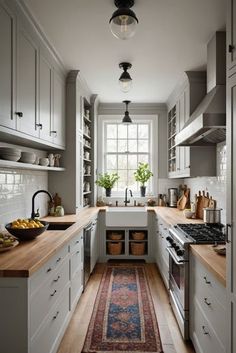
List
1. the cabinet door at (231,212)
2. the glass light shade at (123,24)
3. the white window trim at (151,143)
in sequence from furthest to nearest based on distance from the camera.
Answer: the white window trim at (151,143), the glass light shade at (123,24), the cabinet door at (231,212)

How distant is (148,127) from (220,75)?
9.38 ft

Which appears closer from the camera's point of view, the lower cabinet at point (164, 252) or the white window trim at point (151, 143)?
the lower cabinet at point (164, 252)

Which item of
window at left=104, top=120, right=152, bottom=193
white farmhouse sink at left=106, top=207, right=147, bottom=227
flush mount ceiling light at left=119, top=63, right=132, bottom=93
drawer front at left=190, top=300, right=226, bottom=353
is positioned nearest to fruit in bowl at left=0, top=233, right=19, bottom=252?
drawer front at left=190, top=300, right=226, bottom=353

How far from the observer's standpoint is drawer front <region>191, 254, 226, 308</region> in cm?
160

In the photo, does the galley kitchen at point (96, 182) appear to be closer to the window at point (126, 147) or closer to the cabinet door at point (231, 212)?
the cabinet door at point (231, 212)

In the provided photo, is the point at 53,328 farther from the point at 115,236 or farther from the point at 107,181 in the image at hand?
the point at 107,181

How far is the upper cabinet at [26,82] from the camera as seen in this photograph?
6.48 feet

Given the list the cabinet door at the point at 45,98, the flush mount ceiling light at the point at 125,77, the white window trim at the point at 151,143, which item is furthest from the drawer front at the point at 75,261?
the white window trim at the point at 151,143

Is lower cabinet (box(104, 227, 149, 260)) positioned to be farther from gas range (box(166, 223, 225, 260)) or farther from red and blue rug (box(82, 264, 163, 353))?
gas range (box(166, 223, 225, 260))

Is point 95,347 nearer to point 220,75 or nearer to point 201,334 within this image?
point 201,334

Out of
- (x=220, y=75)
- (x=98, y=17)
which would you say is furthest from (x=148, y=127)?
(x=98, y=17)

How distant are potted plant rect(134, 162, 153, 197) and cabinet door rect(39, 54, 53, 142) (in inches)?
93.7

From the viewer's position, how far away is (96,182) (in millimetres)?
5035

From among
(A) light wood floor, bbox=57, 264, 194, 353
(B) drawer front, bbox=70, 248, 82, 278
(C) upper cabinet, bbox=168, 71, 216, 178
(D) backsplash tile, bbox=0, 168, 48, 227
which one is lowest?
(A) light wood floor, bbox=57, 264, 194, 353
